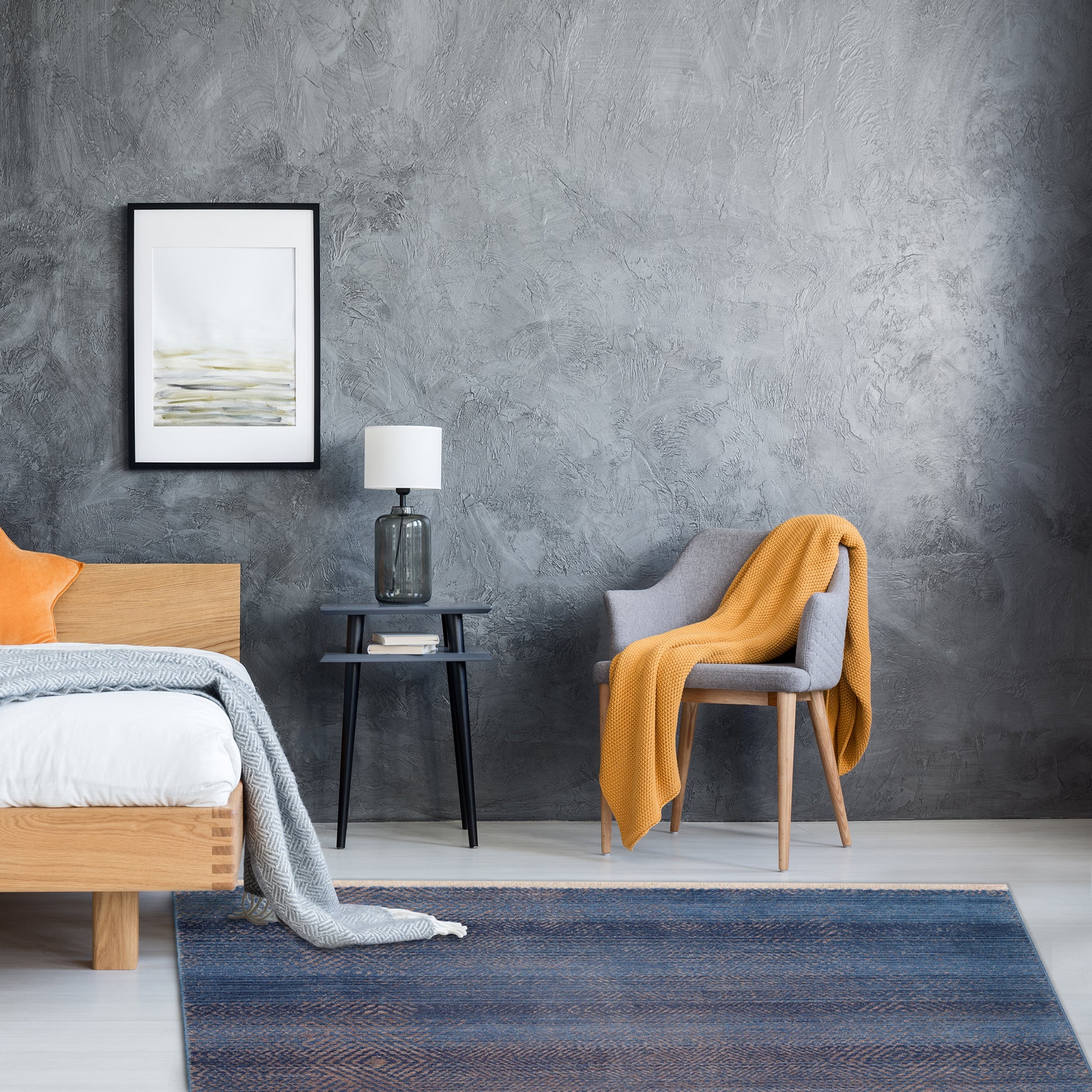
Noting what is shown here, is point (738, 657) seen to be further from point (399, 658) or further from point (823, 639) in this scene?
point (399, 658)

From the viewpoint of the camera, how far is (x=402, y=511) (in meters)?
3.12

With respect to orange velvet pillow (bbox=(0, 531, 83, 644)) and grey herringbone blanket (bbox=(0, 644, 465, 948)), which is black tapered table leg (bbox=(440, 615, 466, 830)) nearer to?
grey herringbone blanket (bbox=(0, 644, 465, 948))

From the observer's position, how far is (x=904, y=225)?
10.9 feet

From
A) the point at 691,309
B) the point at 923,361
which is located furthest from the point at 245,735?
the point at 923,361

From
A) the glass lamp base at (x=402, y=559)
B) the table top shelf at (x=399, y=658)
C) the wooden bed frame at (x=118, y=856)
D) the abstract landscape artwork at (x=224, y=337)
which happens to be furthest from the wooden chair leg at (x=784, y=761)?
the abstract landscape artwork at (x=224, y=337)

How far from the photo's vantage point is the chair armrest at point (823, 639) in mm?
2764

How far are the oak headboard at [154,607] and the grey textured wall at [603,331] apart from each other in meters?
0.10

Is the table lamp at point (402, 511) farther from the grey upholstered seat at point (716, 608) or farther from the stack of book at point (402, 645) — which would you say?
the grey upholstered seat at point (716, 608)

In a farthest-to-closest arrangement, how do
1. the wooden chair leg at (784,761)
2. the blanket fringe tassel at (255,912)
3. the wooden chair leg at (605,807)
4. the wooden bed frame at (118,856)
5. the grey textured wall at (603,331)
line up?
the grey textured wall at (603,331), the wooden chair leg at (605,807), the wooden chair leg at (784,761), the blanket fringe tassel at (255,912), the wooden bed frame at (118,856)

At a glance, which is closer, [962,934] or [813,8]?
[962,934]

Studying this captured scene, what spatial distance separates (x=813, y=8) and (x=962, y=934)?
101 inches

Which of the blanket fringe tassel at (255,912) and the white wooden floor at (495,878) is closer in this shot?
the white wooden floor at (495,878)

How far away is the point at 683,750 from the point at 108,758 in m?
1.70

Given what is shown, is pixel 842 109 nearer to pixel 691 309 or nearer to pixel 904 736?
pixel 691 309
